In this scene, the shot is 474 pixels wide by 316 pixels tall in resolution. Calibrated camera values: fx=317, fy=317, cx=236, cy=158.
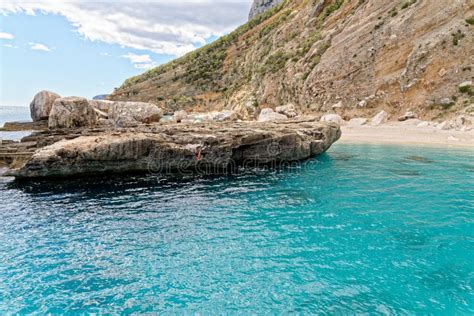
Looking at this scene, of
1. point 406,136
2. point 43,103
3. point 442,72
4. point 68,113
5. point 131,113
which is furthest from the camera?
point 442,72

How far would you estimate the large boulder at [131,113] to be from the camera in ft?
89.5

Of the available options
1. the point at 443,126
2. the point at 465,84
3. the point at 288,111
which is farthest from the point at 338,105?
the point at 443,126

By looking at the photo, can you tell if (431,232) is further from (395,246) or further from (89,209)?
(89,209)

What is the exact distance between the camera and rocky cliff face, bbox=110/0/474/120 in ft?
118

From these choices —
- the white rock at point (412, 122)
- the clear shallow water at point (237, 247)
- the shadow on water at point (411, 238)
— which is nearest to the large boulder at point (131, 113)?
the clear shallow water at point (237, 247)

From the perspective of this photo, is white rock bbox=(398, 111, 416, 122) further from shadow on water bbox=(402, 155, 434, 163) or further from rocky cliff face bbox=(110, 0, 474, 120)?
shadow on water bbox=(402, 155, 434, 163)

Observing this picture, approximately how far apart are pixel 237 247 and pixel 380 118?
3514 cm

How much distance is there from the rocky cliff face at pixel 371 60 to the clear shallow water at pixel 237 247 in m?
25.2

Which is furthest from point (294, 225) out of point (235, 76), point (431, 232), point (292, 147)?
point (235, 76)

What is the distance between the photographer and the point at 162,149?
1697 cm

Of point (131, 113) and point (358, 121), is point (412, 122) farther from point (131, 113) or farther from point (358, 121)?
point (131, 113)

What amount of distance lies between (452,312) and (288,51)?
211ft

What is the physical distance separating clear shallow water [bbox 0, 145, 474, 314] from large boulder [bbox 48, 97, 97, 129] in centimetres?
746

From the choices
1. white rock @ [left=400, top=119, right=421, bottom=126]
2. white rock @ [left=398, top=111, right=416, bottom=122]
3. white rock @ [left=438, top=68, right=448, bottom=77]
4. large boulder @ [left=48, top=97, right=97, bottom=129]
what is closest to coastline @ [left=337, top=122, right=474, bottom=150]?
white rock @ [left=400, top=119, right=421, bottom=126]
